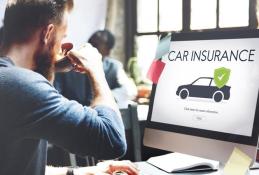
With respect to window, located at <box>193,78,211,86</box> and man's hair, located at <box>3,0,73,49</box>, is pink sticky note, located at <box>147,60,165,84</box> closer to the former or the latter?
window, located at <box>193,78,211,86</box>

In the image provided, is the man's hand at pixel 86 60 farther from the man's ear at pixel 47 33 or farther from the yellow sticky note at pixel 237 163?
the yellow sticky note at pixel 237 163

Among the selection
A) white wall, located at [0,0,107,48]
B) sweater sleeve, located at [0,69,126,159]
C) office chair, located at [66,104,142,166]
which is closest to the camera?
sweater sleeve, located at [0,69,126,159]

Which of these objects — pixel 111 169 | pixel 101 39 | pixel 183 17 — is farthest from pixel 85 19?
pixel 111 169

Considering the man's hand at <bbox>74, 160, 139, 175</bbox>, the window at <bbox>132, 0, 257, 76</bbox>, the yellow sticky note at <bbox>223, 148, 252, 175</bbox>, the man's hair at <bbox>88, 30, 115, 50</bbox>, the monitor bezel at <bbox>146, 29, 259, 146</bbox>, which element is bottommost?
the man's hand at <bbox>74, 160, 139, 175</bbox>

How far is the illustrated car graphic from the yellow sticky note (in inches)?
6.3

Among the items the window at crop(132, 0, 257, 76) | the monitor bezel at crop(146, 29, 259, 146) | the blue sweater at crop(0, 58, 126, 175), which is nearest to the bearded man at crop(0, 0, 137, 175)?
the blue sweater at crop(0, 58, 126, 175)

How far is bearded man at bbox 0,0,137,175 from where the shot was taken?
42.0 inches

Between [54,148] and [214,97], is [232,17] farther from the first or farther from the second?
[214,97]

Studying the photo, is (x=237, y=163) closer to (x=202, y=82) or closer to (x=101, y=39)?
(x=202, y=82)

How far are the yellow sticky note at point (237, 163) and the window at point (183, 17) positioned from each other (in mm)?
2514

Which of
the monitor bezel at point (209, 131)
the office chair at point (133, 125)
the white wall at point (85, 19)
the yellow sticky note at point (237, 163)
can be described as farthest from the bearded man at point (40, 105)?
the white wall at point (85, 19)

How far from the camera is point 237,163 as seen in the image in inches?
45.6

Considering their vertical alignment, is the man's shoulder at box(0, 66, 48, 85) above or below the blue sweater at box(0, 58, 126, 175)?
above

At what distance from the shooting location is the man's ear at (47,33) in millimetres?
1222
